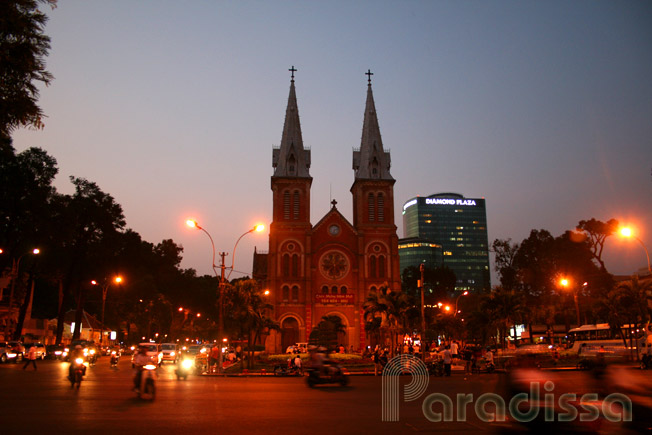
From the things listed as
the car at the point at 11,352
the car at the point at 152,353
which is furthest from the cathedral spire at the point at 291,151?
the car at the point at 11,352

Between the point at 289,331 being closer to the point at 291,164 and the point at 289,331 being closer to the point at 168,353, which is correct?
the point at 291,164

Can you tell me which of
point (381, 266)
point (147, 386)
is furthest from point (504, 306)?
point (147, 386)

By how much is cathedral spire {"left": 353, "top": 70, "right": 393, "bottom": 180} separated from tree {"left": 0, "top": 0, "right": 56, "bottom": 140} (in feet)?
167

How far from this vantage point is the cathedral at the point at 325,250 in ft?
200

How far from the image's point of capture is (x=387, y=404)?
14.4 m

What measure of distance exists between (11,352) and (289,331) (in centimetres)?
2863

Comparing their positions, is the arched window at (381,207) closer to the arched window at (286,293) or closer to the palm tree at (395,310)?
the arched window at (286,293)

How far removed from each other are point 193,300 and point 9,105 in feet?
225

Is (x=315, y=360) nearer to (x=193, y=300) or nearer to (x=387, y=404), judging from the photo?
(x=387, y=404)

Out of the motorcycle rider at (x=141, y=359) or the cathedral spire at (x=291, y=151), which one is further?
the cathedral spire at (x=291, y=151)

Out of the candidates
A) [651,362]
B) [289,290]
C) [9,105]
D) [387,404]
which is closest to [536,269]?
[289,290]

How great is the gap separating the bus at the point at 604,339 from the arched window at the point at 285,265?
30025 millimetres

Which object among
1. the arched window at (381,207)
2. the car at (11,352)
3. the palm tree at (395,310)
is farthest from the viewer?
the arched window at (381,207)

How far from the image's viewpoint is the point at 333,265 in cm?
6369
